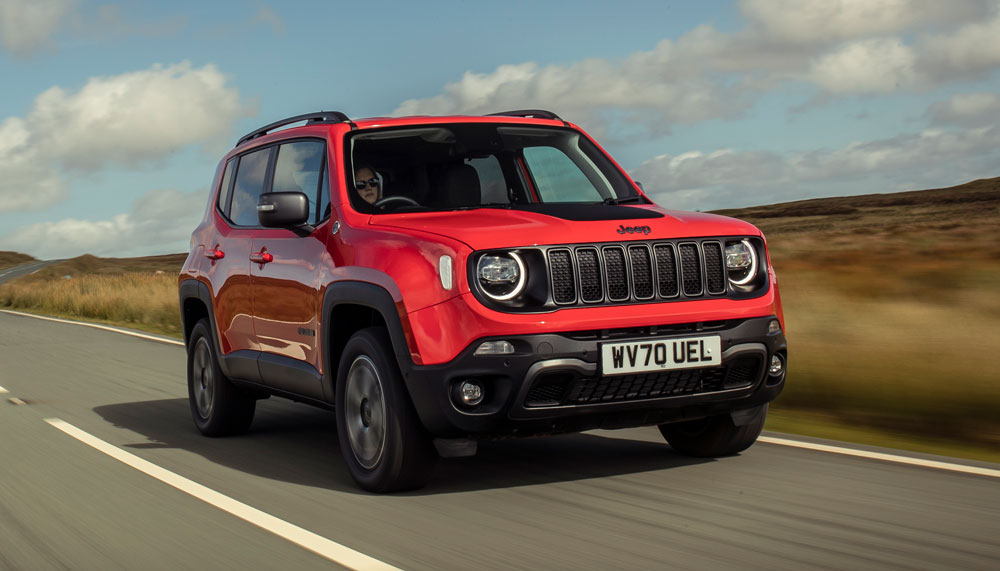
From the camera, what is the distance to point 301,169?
255 inches

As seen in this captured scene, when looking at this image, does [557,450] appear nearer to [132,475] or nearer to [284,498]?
[284,498]

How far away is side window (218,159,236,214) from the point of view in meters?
7.73

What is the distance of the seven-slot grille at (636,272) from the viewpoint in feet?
16.4

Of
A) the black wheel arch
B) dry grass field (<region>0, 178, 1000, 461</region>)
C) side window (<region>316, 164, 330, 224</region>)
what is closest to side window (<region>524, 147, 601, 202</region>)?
side window (<region>316, 164, 330, 224</region>)

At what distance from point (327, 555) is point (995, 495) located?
2829 mm

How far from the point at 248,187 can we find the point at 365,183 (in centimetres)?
161

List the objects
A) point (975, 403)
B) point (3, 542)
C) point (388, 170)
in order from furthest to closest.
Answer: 1. point (975, 403)
2. point (388, 170)
3. point (3, 542)

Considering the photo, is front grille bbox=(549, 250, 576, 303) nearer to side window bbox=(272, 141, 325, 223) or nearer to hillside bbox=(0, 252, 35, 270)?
side window bbox=(272, 141, 325, 223)

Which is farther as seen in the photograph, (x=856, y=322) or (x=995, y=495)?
(x=856, y=322)

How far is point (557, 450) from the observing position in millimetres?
6531

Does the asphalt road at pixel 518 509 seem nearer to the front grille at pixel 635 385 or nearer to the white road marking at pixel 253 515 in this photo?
the white road marking at pixel 253 515

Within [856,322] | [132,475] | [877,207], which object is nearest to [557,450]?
[132,475]

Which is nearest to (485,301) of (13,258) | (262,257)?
(262,257)

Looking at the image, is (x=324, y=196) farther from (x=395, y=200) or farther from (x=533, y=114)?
(x=533, y=114)
